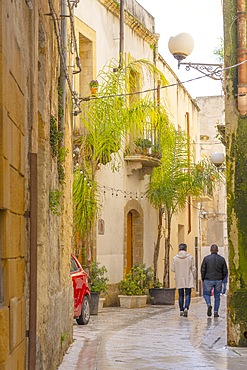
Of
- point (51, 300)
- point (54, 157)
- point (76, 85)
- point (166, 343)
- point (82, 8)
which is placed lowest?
point (166, 343)

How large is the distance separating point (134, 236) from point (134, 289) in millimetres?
3434

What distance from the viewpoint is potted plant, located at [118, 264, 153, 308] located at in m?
20.9

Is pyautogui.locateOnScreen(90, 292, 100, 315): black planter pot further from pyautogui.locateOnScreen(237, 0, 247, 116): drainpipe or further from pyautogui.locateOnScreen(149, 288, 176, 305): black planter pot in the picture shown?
pyautogui.locateOnScreen(237, 0, 247, 116): drainpipe

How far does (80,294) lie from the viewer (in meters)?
15.2

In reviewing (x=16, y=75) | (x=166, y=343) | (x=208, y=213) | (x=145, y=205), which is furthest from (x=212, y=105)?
(x=16, y=75)

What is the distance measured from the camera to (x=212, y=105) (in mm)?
41594

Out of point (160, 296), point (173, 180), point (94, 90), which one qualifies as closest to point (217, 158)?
point (173, 180)

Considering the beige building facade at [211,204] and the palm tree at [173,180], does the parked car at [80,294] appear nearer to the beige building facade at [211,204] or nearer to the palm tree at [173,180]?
the palm tree at [173,180]

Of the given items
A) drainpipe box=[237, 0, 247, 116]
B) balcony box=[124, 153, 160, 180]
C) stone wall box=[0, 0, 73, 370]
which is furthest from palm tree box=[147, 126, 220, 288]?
stone wall box=[0, 0, 73, 370]

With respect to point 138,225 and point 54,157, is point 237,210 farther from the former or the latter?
point 138,225

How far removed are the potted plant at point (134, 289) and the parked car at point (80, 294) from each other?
5089 millimetres

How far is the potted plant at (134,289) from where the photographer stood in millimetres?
20906

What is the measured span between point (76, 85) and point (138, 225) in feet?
19.8

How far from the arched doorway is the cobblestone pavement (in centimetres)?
574
